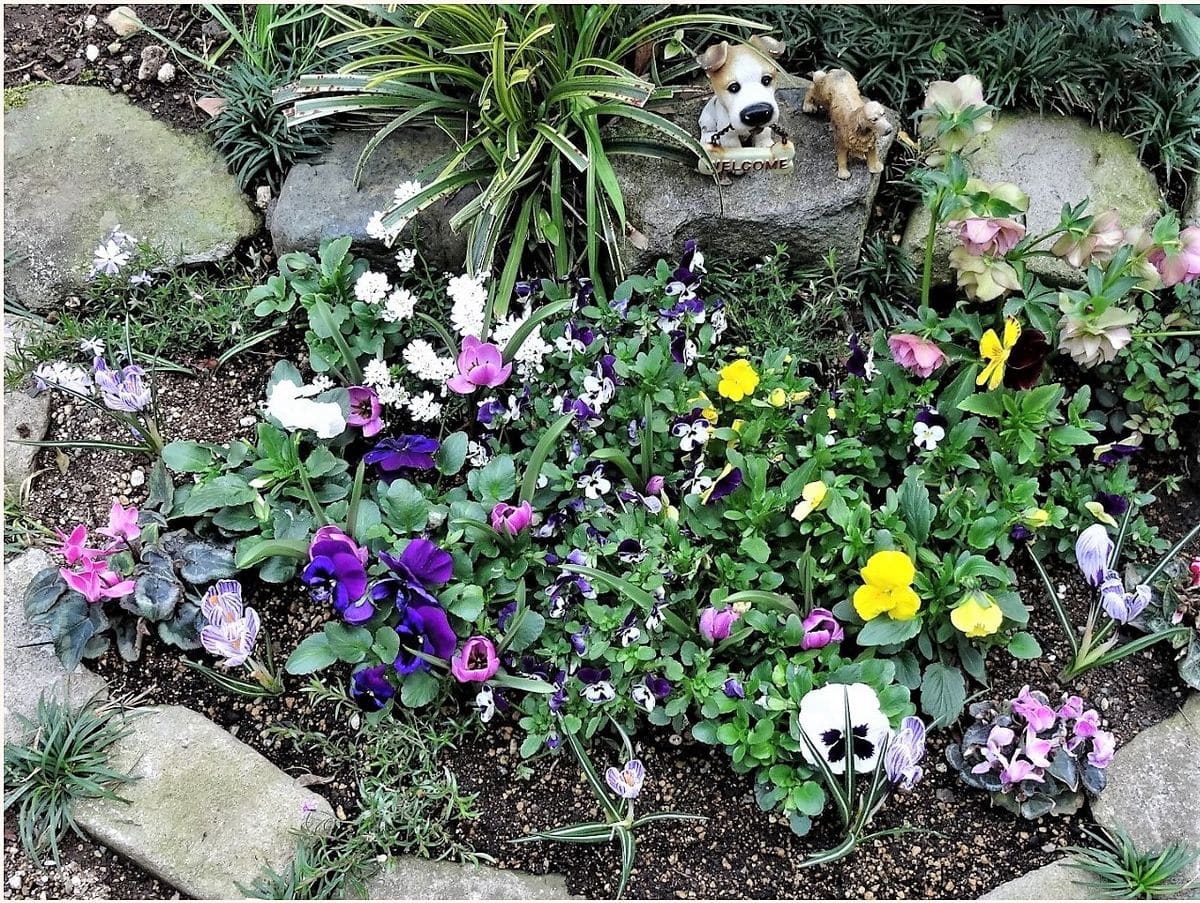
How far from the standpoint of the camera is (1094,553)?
7.94 feet

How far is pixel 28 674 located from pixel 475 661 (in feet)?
3.66

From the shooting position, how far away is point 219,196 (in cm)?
315

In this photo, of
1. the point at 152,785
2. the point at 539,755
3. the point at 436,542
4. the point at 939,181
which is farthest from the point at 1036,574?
the point at 152,785

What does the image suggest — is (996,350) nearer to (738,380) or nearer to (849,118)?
(738,380)

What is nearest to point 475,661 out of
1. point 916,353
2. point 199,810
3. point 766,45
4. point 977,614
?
point 199,810

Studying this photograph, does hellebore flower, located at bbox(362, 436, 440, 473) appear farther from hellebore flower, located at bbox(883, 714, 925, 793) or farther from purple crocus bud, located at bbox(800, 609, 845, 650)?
hellebore flower, located at bbox(883, 714, 925, 793)

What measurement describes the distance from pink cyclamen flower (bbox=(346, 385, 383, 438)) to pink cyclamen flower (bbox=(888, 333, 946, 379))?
1.30 m

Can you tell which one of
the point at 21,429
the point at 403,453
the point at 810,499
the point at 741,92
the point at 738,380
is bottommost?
the point at 21,429

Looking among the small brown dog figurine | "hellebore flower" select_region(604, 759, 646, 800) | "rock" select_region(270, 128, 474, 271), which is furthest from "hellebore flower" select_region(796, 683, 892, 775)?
"rock" select_region(270, 128, 474, 271)

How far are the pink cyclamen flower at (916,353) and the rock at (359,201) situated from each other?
1224 millimetres

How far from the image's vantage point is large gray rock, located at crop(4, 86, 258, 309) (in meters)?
3.06

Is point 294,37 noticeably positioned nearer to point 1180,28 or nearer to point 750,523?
point 750,523

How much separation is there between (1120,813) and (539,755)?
132cm

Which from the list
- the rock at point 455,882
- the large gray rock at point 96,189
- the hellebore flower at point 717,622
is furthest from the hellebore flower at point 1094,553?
the large gray rock at point 96,189
